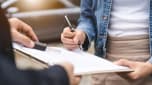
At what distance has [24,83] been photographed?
1.20 m

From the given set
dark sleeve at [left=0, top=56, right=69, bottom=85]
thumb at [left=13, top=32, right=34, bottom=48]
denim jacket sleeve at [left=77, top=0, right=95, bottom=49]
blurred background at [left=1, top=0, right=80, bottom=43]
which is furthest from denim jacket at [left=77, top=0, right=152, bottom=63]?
blurred background at [left=1, top=0, right=80, bottom=43]

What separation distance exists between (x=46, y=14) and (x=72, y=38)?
12.4 ft

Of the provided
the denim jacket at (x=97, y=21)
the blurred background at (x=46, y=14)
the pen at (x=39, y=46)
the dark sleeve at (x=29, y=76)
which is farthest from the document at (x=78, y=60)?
the blurred background at (x=46, y=14)

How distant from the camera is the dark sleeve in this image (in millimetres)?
1194

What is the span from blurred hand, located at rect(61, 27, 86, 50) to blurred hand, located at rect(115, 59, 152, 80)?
11.1 inches

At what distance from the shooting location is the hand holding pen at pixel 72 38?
2.20 m

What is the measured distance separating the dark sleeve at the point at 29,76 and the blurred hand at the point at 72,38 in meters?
0.88

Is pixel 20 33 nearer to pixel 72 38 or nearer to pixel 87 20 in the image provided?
pixel 72 38

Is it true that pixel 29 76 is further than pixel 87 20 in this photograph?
No

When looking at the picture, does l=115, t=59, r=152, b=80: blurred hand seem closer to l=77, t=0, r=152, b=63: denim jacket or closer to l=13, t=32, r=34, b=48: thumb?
l=77, t=0, r=152, b=63: denim jacket

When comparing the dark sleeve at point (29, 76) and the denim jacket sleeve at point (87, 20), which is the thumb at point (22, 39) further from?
the denim jacket sleeve at point (87, 20)

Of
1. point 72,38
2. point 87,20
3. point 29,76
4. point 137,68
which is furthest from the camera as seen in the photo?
point 87,20

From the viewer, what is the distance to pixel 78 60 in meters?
1.97

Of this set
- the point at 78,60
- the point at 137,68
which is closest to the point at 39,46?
the point at 78,60
